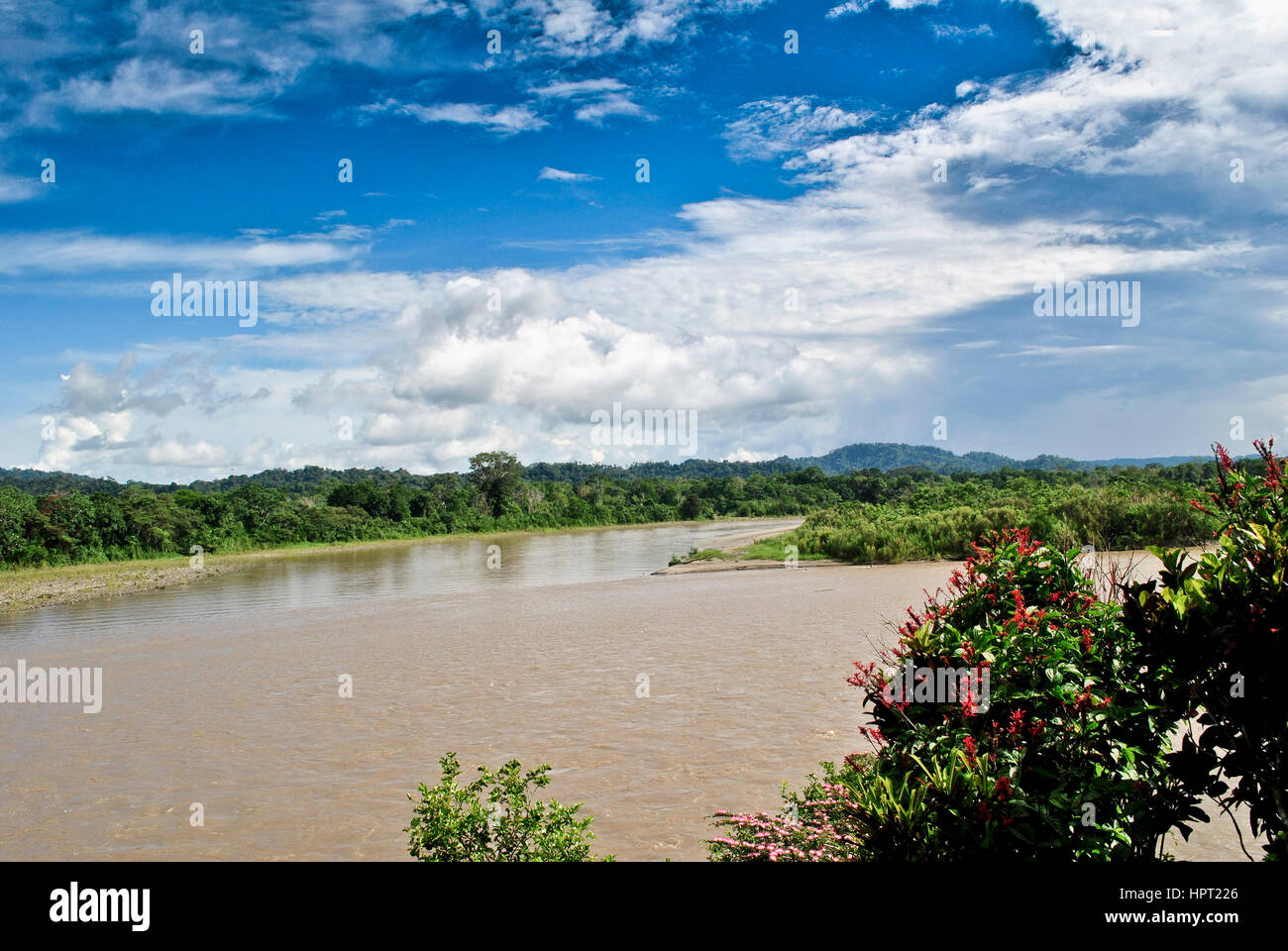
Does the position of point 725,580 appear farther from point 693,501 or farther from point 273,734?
point 693,501

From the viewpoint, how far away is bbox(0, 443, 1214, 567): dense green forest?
28688 millimetres

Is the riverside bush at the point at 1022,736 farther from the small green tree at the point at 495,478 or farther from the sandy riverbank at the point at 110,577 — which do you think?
the small green tree at the point at 495,478

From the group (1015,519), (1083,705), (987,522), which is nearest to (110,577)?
(987,522)

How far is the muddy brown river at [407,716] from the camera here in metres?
7.05

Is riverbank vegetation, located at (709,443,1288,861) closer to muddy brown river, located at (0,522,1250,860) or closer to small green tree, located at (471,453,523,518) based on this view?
muddy brown river, located at (0,522,1250,860)

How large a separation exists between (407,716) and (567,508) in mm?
69624

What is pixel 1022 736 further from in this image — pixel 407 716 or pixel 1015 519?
pixel 1015 519

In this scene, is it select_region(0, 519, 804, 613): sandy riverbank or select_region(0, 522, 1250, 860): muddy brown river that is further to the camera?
select_region(0, 519, 804, 613): sandy riverbank

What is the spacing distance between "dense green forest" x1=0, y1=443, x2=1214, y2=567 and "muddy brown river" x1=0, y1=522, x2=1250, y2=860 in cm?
400

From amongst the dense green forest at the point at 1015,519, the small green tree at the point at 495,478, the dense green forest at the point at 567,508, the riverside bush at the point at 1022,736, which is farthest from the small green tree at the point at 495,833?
the small green tree at the point at 495,478

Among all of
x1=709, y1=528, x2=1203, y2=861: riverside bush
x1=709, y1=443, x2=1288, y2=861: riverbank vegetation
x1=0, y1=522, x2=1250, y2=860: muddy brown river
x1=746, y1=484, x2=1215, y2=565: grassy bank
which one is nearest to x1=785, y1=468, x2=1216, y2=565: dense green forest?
x1=746, y1=484, x2=1215, y2=565: grassy bank

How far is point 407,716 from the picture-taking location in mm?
10820

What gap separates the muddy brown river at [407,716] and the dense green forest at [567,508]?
400 centimetres
